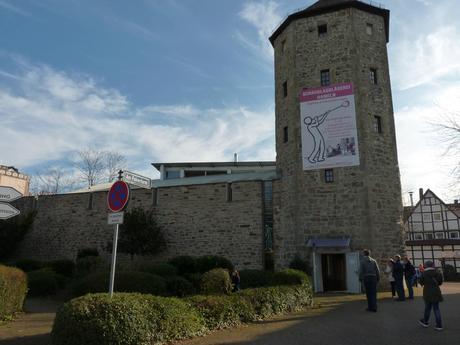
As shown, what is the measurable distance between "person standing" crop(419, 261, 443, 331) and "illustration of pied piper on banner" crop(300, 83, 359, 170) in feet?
31.8

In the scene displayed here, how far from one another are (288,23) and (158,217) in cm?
1271

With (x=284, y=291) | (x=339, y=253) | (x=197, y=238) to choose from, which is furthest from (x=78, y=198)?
(x=284, y=291)

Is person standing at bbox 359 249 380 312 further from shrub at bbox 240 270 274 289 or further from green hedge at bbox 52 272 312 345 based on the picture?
shrub at bbox 240 270 274 289

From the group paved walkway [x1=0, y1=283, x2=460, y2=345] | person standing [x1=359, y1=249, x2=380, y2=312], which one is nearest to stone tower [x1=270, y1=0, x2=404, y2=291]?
person standing [x1=359, y1=249, x2=380, y2=312]

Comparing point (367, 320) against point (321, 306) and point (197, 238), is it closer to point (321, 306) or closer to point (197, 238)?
point (321, 306)

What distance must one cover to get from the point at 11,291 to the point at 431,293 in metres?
9.46

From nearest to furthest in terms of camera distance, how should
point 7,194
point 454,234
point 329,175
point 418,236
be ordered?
point 7,194 < point 329,175 < point 454,234 < point 418,236

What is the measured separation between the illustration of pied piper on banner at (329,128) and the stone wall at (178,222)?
11.1 feet

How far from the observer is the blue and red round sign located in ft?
21.0

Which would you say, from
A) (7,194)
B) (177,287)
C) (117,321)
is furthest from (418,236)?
(7,194)

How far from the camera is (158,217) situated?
70.2ft

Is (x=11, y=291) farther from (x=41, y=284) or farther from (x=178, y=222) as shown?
(x=178, y=222)

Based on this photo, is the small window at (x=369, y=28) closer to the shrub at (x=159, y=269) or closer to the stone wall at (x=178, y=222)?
the stone wall at (x=178, y=222)

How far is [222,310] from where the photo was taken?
26.3 feet
